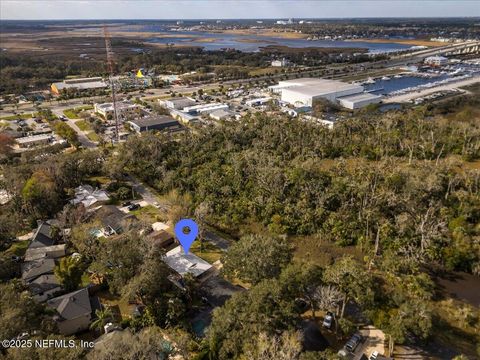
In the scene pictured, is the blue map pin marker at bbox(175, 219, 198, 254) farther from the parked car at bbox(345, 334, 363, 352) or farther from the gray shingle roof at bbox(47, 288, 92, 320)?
the parked car at bbox(345, 334, 363, 352)

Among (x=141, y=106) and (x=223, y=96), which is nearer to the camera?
(x=141, y=106)

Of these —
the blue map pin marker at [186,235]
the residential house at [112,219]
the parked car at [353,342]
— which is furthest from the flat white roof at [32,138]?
the parked car at [353,342]

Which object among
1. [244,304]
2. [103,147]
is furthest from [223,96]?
[244,304]

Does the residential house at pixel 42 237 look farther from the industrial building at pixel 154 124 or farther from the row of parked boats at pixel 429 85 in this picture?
the row of parked boats at pixel 429 85

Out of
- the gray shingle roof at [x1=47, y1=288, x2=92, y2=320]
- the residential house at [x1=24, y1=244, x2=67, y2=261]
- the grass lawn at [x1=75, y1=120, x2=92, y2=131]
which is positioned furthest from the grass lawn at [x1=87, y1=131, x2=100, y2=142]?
the gray shingle roof at [x1=47, y1=288, x2=92, y2=320]

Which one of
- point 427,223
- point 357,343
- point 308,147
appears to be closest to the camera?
point 357,343

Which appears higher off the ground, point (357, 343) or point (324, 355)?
point (324, 355)

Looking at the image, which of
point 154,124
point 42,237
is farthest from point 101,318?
point 154,124

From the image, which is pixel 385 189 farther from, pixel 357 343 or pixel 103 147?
pixel 103 147
